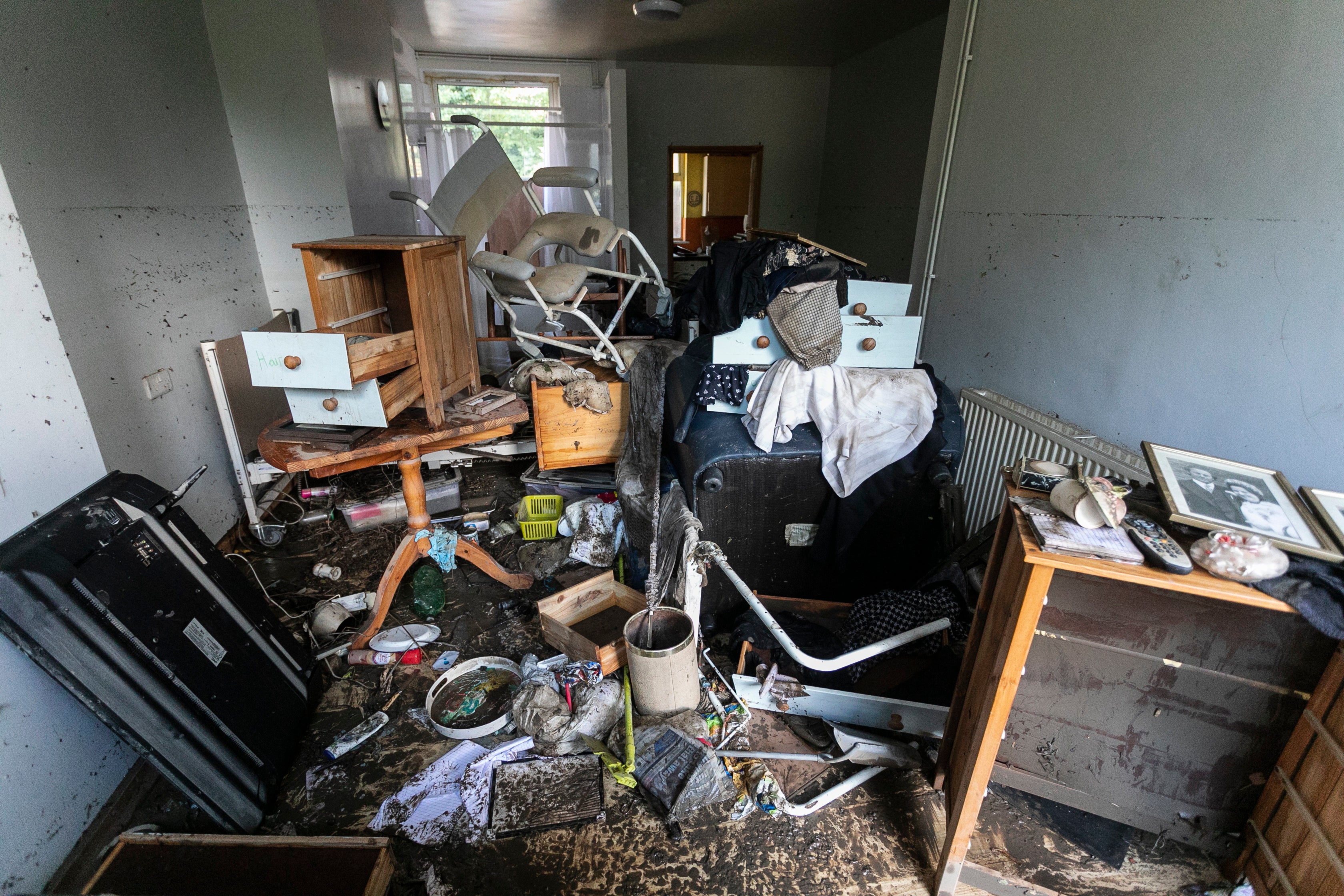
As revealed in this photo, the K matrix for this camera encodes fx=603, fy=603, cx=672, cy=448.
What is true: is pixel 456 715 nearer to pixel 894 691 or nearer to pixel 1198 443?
pixel 894 691

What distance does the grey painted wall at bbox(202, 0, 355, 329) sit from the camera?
3020mm

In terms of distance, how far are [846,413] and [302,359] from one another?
1761mm

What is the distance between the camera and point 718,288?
223 cm

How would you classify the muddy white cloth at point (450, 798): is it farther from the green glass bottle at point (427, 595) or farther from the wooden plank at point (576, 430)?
the wooden plank at point (576, 430)

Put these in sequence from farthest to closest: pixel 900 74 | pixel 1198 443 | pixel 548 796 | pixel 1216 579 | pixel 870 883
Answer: pixel 900 74, pixel 1198 443, pixel 548 796, pixel 870 883, pixel 1216 579

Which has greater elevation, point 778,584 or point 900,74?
point 900,74

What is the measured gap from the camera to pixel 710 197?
8.88 metres

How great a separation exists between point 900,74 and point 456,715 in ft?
18.6

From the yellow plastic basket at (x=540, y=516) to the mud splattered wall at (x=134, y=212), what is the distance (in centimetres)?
141

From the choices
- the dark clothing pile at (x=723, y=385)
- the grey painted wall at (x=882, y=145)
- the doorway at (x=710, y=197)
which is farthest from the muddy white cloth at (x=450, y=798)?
the doorway at (x=710, y=197)

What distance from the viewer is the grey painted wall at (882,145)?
4.75m

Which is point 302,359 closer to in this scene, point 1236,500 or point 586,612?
point 586,612

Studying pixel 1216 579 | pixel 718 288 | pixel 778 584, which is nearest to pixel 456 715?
pixel 778 584

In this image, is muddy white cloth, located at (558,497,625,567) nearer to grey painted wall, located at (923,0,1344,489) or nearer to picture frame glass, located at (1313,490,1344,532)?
grey painted wall, located at (923,0,1344,489)
